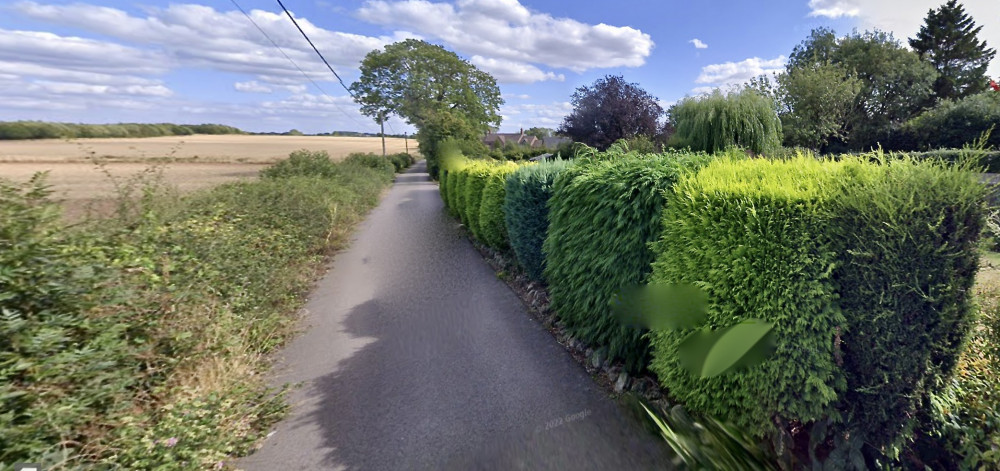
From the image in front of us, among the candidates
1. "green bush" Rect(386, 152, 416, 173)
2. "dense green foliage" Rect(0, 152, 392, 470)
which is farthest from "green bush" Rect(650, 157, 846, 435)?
"green bush" Rect(386, 152, 416, 173)

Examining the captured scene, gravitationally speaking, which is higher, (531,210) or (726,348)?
(531,210)

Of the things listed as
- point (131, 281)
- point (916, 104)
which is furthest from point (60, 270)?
point (916, 104)

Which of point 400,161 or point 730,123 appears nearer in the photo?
point 730,123

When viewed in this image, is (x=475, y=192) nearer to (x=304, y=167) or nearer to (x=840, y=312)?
(x=840, y=312)

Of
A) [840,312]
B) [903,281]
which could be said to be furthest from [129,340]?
[903,281]

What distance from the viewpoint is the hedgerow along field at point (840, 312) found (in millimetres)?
1685

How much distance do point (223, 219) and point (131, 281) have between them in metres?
2.83

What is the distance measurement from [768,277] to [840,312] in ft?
1.06

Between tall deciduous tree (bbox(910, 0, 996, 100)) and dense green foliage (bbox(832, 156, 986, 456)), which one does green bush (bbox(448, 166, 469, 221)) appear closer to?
dense green foliage (bbox(832, 156, 986, 456))

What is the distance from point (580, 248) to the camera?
376 cm

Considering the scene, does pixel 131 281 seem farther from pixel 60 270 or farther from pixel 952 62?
pixel 952 62

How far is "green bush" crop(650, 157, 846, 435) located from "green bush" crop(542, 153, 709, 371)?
494mm

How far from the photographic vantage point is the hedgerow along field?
1.68 m

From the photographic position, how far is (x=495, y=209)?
285 inches
